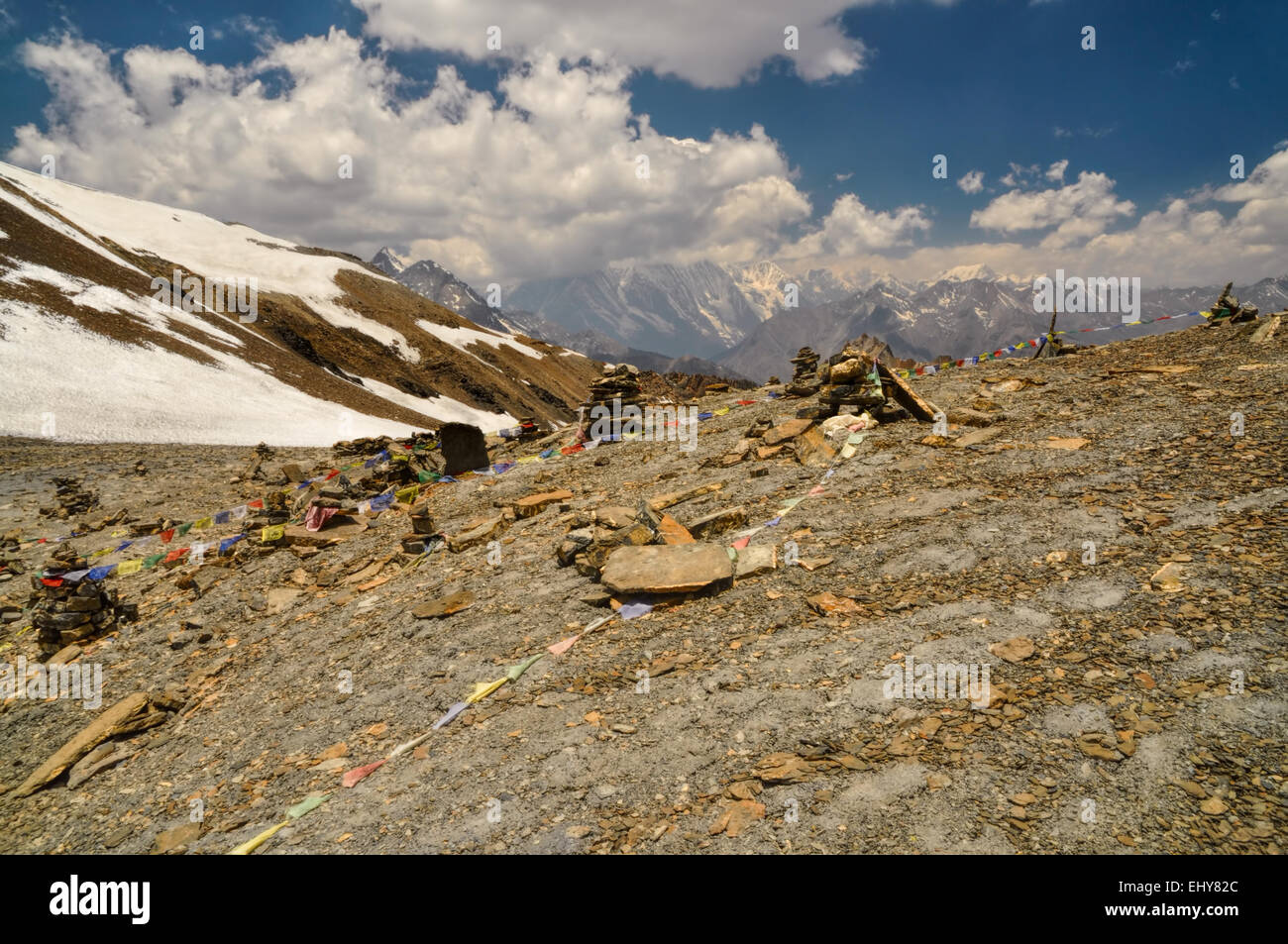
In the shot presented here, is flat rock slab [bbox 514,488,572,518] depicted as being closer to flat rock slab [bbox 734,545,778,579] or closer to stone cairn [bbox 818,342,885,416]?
flat rock slab [bbox 734,545,778,579]

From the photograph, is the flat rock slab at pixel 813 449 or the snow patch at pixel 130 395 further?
the snow patch at pixel 130 395

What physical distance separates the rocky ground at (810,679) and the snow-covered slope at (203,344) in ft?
84.8

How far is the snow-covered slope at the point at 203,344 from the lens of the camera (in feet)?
103

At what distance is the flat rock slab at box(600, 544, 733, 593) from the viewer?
8.09 metres

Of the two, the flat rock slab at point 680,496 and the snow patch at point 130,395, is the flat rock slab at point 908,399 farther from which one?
the snow patch at point 130,395

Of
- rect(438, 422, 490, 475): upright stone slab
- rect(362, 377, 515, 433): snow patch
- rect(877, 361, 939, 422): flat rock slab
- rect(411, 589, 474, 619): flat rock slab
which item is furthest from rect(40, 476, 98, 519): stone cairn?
rect(362, 377, 515, 433): snow patch

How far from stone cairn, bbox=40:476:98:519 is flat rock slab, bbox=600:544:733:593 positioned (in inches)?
828

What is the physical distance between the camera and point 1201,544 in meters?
6.53

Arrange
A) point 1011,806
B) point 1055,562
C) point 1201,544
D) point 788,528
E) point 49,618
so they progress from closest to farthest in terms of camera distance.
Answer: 1. point 1011,806
2. point 1201,544
3. point 1055,562
4. point 788,528
5. point 49,618

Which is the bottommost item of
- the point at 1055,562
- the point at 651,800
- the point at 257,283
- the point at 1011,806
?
the point at 651,800

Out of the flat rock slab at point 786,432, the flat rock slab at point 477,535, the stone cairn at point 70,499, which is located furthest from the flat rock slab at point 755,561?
the stone cairn at point 70,499
